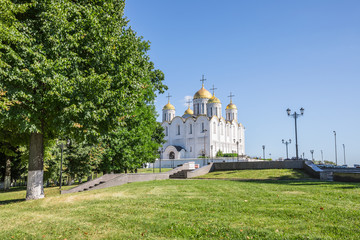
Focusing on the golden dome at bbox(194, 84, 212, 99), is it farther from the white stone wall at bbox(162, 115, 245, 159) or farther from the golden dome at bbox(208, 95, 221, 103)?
the white stone wall at bbox(162, 115, 245, 159)

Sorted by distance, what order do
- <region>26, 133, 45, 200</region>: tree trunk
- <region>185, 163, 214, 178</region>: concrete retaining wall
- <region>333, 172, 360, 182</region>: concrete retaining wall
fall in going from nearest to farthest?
<region>26, 133, 45, 200</region>: tree trunk
<region>333, 172, 360, 182</region>: concrete retaining wall
<region>185, 163, 214, 178</region>: concrete retaining wall

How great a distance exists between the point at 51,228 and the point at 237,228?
486 centimetres

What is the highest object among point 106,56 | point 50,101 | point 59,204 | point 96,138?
point 106,56

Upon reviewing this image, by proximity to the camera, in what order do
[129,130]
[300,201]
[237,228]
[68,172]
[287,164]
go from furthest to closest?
[287,164] → [68,172] → [129,130] → [300,201] → [237,228]

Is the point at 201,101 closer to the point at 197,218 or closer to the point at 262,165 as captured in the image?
the point at 262,165

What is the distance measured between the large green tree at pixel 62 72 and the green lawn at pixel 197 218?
343cm

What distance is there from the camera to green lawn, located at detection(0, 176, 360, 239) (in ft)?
19.8

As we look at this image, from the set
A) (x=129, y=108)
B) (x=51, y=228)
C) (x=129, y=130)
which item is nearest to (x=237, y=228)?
(x=51, y=228)

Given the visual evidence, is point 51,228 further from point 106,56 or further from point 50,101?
point 106,56

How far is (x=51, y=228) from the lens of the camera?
284 inches

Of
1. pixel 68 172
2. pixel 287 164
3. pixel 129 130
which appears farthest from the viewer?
pixel 287 164

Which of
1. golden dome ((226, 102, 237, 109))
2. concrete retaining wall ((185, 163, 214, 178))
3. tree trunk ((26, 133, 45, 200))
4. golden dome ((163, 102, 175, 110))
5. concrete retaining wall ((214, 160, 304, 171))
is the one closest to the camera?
tree trunk ((26, 133, 45, 200))

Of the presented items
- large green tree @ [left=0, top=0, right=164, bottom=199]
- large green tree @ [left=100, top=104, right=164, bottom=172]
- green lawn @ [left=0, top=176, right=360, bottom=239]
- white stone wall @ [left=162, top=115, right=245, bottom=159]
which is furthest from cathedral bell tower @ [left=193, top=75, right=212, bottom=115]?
green lawn @ [left=0, top=176, right=360, bottom=239]

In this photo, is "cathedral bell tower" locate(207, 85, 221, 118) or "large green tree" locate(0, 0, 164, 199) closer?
"large green tree" locate(0, 0, 164, 199)
